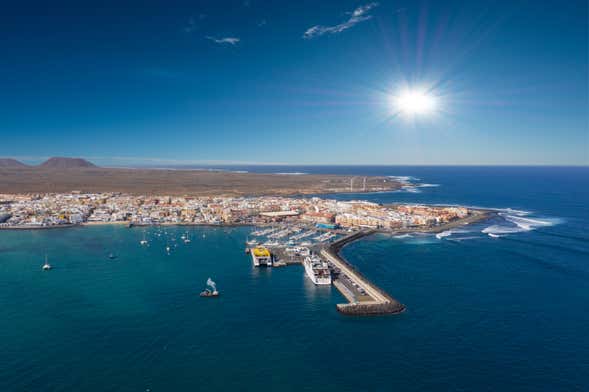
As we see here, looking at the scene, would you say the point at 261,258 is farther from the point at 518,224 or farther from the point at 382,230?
the point at 518,224

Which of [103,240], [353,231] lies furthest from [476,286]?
[103,240]

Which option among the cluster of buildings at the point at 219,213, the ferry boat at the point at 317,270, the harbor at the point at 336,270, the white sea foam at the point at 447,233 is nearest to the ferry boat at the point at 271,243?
the harbor at the point at 336,270

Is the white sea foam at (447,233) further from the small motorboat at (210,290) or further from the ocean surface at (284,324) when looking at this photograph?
the small motorboat at (210,290)

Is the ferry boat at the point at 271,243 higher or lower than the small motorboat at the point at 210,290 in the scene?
higher

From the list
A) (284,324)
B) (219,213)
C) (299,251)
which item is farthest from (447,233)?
(219,213)

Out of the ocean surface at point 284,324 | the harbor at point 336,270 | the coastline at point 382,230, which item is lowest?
the ocean surface at point 284,324

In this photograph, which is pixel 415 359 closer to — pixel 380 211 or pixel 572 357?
pixel 572 357

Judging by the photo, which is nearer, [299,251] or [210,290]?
[210,290]
